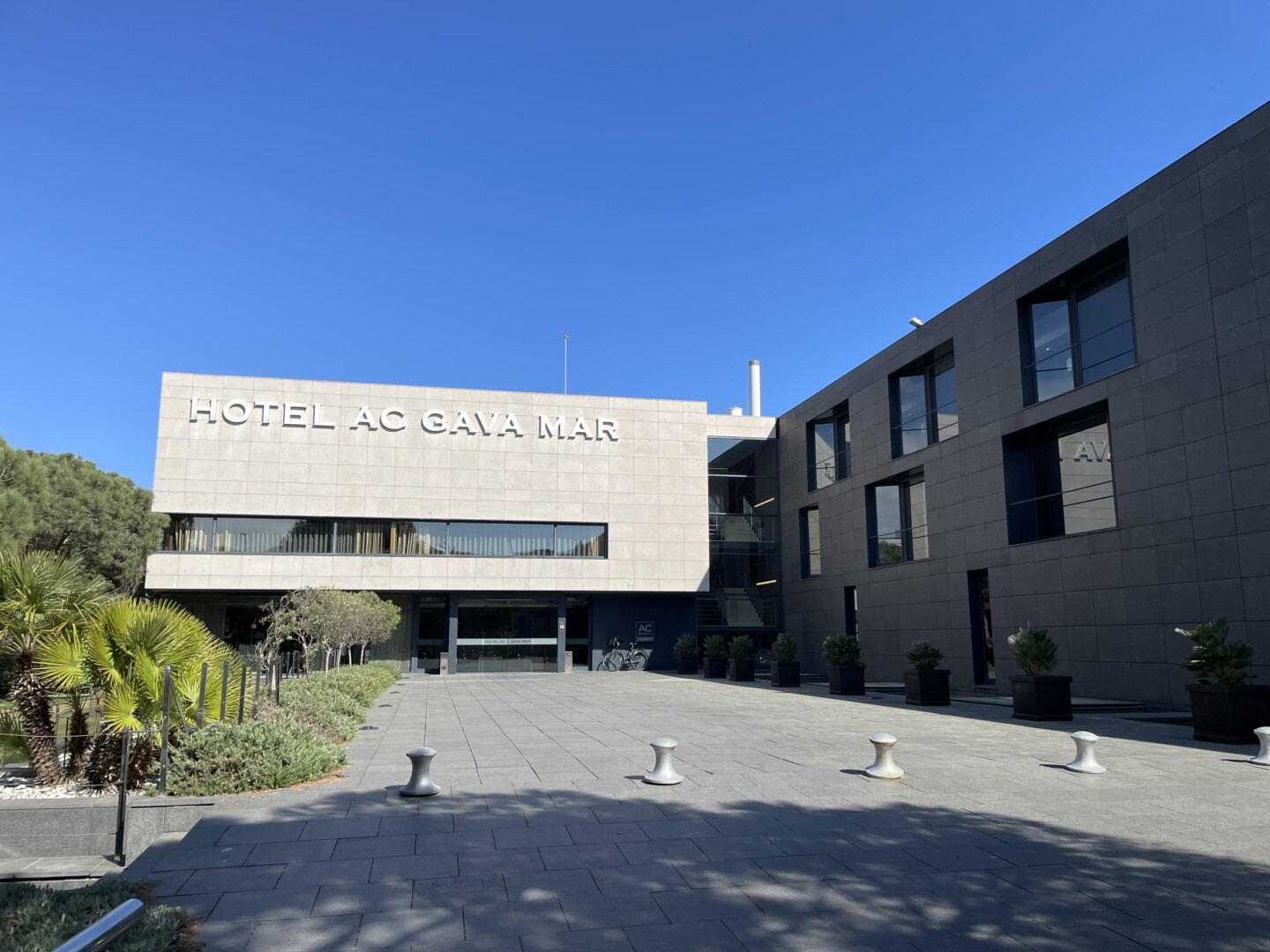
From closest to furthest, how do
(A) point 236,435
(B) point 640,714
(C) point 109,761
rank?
1. (C) point 109,761
2. (B) point 640,714
3. (A) point 236,435

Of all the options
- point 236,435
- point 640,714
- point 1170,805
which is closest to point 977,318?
point 640,714

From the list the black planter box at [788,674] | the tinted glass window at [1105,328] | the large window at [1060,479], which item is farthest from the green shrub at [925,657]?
the tinted glass window at [1105,328]

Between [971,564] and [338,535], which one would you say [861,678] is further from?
[338,535]

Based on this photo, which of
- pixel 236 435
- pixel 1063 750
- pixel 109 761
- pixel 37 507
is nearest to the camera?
pixel 109 761

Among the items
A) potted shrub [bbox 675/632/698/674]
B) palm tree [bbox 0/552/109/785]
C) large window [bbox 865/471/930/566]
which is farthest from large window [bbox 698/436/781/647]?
palm tree [bbox 0/552/109/785]

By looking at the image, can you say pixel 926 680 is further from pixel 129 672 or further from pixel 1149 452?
pixel 129 672

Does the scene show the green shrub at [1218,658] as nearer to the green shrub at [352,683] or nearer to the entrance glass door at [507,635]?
the green shrub at [352,683]

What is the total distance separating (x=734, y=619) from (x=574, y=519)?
9.01 metres

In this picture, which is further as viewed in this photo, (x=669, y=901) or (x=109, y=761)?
(x=109, y=761)

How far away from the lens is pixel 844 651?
78.6ft

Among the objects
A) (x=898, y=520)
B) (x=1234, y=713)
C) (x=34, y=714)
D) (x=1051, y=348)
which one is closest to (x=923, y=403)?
(x=898, y=520)

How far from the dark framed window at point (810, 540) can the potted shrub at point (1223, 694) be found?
21665mm

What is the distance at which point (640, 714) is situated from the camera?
706 inches

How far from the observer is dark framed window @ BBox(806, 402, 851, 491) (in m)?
33.8
